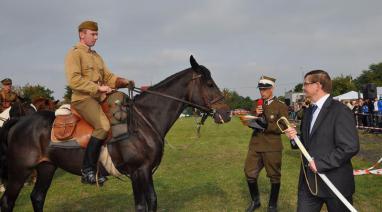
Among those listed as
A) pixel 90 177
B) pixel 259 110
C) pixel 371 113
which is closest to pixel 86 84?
pixel 90 177

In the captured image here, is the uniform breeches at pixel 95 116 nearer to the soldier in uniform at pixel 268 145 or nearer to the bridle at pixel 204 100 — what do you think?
the bridle at pixel 204 100

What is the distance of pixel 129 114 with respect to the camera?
596cm

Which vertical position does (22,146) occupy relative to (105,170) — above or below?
above

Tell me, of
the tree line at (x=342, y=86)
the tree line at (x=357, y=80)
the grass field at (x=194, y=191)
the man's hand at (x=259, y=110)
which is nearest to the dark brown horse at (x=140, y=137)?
the grass field at (x=194, y=191)

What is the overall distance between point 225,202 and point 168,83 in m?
3.39

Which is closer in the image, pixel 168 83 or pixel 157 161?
pixel 157 161

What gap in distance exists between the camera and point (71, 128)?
6.00m

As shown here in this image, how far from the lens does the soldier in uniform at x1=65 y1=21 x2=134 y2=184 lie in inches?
222

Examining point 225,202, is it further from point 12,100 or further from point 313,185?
point 12,100

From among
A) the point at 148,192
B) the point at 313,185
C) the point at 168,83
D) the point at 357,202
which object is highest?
the point at 168,83

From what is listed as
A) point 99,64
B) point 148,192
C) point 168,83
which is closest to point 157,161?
point 148,192

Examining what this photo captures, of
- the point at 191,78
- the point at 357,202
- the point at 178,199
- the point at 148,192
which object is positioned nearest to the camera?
the point at 148,192

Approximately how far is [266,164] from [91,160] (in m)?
3.38

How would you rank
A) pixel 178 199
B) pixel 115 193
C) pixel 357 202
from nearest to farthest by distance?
pixel 357 202
pixel 178 199
pixel 115 193
